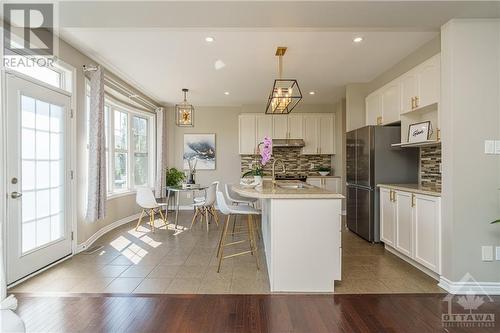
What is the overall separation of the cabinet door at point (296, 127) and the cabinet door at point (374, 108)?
183cm

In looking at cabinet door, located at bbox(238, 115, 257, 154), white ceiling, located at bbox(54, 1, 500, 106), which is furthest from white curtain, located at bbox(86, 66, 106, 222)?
cabinet door, located at bbox(238, 115, 257, 154)

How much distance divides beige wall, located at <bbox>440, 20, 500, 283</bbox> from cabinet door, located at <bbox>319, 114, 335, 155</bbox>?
373 centimetres

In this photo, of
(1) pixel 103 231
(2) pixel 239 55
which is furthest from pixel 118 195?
(2) pixel 239 55

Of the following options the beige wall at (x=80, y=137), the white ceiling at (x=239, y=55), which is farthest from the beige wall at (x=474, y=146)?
the beige wall at (x=80, y=137)

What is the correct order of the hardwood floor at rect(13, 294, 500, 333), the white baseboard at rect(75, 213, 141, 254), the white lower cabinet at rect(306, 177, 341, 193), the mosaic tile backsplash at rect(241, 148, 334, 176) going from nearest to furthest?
1. the hardwood floor at rect(13, 294, 500, 333)
2. the white baseboard at rect(75, 213, 141, 254)
3. the white lower cabinet at rect(306, 177, 341, 193)
4. the mosaic tile backsplash at rect(241, 148, 334, 176)

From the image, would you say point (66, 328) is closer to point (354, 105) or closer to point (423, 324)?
point (423, 324)

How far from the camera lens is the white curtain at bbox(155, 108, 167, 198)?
5.81 m

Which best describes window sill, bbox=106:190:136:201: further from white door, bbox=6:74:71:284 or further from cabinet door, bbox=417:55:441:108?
cabinet door, bbox=417:55:441:108

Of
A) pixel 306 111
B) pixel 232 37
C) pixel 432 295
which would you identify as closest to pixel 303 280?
pixel 432 295

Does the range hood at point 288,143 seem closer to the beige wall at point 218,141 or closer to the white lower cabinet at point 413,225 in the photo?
the beige wall at point 218,141

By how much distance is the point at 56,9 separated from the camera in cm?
221

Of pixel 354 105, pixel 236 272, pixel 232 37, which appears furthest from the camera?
pixel 354 105

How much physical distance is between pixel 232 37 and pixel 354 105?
Result: 2.64 m

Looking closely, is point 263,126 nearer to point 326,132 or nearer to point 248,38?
point 326,132
